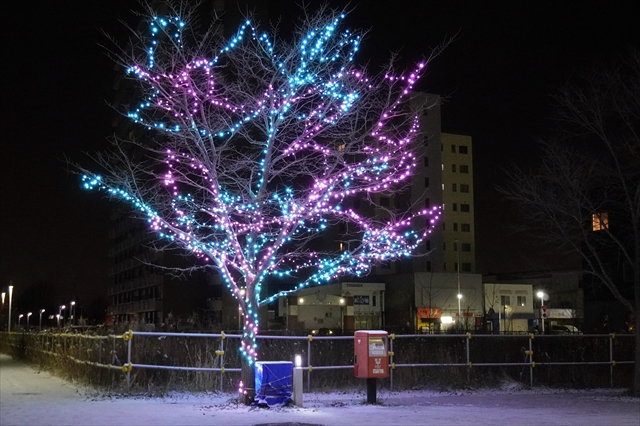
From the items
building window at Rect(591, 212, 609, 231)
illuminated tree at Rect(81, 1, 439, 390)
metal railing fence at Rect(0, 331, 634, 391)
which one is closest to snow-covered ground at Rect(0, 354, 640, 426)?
metal railing fence at Rect(0, 331, 634, 391)

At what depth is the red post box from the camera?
614 inches

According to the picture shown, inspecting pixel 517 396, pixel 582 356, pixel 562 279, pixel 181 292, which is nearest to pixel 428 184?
pixel 562 279

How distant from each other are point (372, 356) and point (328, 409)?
1.67 meters

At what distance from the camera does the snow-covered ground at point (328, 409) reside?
1251 centimetres

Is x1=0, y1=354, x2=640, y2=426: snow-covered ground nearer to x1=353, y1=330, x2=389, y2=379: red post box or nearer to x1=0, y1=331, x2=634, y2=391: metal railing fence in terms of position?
x1=353, y1=330, x2=389, y2=379: red post box

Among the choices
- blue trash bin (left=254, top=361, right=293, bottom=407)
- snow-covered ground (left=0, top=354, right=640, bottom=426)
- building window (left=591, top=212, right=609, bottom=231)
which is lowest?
snow-covered ground (left=0, top=354, right=640, bottom=426)

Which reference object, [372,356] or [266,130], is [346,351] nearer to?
[372,356]

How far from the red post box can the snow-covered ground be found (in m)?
0.70

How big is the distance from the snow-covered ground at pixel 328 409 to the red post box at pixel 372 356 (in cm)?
70

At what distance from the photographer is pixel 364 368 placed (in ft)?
51.2

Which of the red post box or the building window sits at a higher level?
the building window

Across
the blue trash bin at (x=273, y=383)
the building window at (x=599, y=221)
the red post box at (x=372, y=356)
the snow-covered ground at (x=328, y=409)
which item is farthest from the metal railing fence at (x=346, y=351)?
the building window at (x=599, y=221)

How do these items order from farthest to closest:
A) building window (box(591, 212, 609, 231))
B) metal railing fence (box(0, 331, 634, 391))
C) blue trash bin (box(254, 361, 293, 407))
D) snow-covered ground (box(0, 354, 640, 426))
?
1. building window (box(591, 212, 609, 231))
2. metal railing fence (box(0, 331, 634, 391))
3. blue trash bin (box(254, 361, 293, 407))
4. snow-covered ground (box(0, 354, 640, 426))

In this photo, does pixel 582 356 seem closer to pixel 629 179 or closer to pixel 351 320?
pixel 629 179
